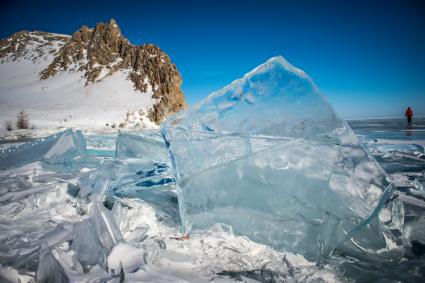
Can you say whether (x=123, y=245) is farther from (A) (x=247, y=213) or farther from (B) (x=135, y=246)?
(A) (x=247, y=213)

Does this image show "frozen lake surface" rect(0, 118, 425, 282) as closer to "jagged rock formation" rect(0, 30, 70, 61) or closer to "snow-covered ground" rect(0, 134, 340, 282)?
"snow-covered ground" rect(0, 134, 340, 282)

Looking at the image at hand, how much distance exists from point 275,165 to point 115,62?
38.5m

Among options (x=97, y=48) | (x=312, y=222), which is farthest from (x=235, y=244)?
(x=97, y=48)

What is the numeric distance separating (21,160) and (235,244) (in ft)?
11.1

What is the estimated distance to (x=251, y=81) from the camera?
1.88 metres

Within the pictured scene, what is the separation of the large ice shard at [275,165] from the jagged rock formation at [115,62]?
24.2 m

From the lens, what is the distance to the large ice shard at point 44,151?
3428 millimetres

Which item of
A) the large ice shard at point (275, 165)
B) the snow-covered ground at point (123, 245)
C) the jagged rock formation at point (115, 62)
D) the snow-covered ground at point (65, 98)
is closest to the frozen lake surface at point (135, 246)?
the snow-covered ground at point (123, 245)

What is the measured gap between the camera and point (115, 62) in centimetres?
3562

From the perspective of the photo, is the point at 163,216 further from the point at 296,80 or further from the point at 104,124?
the point at 104,124

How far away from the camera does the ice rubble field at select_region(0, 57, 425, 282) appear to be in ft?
4.13


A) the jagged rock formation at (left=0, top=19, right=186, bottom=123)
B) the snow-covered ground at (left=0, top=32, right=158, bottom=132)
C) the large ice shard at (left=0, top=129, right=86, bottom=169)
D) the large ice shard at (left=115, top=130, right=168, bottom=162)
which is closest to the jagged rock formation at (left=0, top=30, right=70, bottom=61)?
the jagged rock formation at (left=0, top=19, right=186, bottom=123)

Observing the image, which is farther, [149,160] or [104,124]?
[104,124]

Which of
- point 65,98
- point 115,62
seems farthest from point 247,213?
point 115,62
